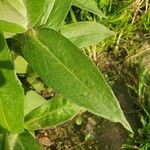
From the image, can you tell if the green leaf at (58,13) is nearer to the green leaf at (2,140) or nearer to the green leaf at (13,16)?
the green leaf at (13,16)

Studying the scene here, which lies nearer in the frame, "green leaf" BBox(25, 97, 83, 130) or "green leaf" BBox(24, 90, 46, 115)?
"green leaf" BBox(25, 97, 83, 130)

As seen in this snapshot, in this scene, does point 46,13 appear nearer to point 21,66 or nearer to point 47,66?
point 47,66

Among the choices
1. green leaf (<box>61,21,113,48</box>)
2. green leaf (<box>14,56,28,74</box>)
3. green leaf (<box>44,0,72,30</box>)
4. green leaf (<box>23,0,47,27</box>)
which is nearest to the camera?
green leaf (<box>23,0,47,27</box>)

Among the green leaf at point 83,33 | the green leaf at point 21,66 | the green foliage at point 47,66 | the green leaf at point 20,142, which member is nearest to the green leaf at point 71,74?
the green foliage at point 47,66

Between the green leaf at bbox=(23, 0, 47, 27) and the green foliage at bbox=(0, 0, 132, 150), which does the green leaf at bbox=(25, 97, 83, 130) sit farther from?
the green leaf at bbox=(23, 0, 47, 27)

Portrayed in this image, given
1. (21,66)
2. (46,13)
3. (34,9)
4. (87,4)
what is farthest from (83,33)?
(34,9)

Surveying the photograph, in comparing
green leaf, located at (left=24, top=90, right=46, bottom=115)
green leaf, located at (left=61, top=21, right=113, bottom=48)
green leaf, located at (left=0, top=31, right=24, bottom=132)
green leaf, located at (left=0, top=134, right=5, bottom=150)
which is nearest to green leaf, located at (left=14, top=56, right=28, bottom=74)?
green leaf, located at (left=24, top=90, right=46, bottom=115)
